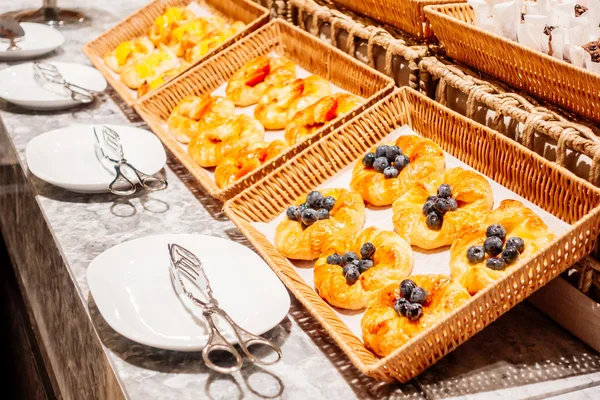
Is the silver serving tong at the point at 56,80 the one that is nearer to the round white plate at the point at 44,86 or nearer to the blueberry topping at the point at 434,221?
→ the round white plate at the point at 44,86

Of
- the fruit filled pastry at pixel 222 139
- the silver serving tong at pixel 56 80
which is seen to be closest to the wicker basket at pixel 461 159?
the fruit filled pastry at pixel 222 139

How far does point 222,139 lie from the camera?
194cm

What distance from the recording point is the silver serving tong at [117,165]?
1.75 m

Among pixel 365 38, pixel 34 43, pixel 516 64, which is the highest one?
pixel 516 64

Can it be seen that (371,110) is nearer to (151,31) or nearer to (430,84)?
(430,84)

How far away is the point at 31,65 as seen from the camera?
97.3 inches

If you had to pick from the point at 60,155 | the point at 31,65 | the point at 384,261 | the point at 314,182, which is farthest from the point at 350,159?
the point at 31,65

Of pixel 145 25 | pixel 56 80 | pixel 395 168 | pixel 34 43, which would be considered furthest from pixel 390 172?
pixel 34 43

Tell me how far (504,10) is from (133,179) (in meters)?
0.93

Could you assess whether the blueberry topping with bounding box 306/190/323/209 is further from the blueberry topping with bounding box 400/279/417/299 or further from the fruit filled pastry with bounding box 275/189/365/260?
the blueberry topping with bounding box 400/279/417/299

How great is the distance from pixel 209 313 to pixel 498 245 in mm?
502

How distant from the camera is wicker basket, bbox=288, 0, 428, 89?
179cm

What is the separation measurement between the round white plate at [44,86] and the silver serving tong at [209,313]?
3.56 feet

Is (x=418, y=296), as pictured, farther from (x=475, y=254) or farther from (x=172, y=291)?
(x=172, y=291)
